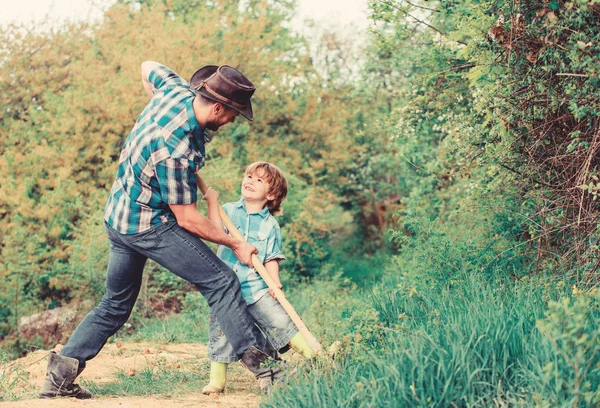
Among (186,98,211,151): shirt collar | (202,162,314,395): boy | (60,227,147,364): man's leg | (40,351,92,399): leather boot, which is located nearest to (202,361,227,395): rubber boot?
(202,162,314,395): boy

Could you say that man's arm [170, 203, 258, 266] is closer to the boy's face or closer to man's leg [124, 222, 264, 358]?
man's leg [124, 222, 264, 358]

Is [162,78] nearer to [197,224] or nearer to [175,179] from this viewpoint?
[175,179]

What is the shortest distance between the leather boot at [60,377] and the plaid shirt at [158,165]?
2.99 feet

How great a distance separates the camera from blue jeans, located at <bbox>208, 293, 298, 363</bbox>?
469 cm

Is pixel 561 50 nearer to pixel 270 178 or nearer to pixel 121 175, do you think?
pixel 270 178

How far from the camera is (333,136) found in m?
13.8

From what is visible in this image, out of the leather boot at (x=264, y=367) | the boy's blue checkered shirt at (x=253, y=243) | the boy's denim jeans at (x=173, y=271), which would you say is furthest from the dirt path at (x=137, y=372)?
the boy's blue checkered shirt at (x=253, y=243)

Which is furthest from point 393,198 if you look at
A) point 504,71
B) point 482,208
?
point 504,71

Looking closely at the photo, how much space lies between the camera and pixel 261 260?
483 cm

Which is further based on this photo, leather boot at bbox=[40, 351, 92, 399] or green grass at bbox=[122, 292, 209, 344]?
green grass at bbox=[122, 292, 209, 344]

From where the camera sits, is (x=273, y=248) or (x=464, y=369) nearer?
(x=464, y=369)

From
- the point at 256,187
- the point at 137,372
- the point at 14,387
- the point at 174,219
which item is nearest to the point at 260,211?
the point at 256,187

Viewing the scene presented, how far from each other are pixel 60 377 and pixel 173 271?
3.21 feet

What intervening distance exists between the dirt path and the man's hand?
86cm
